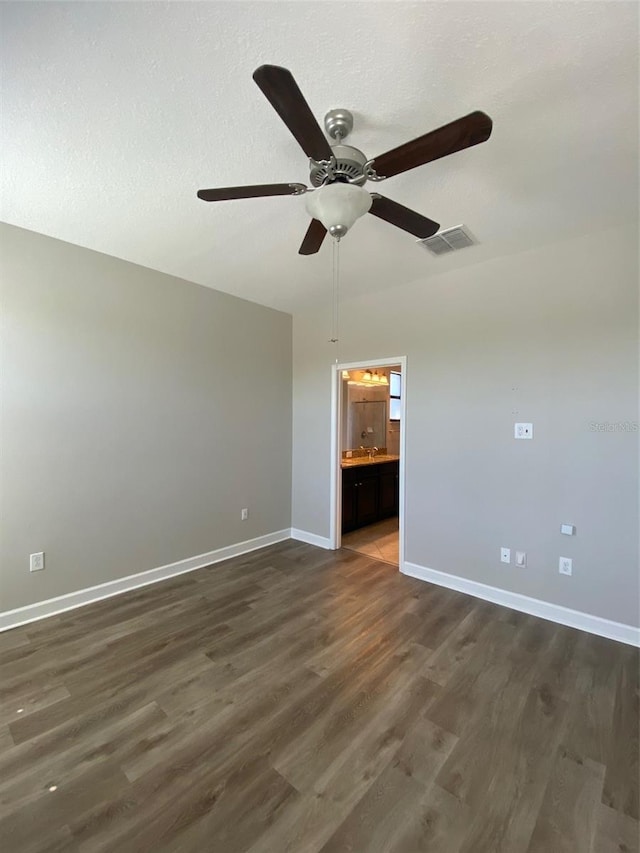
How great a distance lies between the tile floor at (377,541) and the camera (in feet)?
13.2

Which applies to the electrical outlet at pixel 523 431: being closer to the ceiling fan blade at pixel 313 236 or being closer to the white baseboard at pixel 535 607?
the white baseboard at pixel 535 607

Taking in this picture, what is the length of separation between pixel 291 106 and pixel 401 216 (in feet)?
2.46

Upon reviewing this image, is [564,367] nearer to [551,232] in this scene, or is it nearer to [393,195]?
[551,232]

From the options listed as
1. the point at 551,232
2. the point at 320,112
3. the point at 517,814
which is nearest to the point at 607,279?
the point at 551,232

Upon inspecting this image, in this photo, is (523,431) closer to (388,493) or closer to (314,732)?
(314,732)

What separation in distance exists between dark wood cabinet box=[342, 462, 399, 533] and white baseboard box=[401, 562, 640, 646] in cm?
129

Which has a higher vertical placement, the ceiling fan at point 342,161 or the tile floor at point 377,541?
the ceiling fan at point 342,161

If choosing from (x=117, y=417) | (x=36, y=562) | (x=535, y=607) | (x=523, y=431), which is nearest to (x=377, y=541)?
(x=535, y=607)

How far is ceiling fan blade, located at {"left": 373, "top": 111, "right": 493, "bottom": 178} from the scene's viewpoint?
121 cm

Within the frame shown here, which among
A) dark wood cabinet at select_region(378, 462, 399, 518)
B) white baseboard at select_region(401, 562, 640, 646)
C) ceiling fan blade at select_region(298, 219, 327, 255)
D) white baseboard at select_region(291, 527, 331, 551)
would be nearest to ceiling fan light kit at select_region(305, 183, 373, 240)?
ceiling fan blade at select_region(298, 219, 327, 255)

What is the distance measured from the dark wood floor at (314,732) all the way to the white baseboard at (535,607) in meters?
0.09

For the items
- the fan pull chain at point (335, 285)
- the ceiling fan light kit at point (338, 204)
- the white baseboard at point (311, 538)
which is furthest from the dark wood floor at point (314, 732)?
the fan pull chain at point (335, 285)

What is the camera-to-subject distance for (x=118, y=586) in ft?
10.0

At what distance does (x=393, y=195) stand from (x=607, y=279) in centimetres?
164
